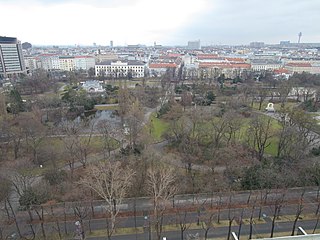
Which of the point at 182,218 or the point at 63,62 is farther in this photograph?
the point at 63,62

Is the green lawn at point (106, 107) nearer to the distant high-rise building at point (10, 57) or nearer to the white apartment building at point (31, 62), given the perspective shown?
the distant high-rise building at point (10, 57)

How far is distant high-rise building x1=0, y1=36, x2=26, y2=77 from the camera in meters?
77.2

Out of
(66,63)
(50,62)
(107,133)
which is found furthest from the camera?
(66,63)

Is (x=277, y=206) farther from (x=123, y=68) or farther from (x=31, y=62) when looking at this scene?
(x=31, y=62)

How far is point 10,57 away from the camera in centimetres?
7969

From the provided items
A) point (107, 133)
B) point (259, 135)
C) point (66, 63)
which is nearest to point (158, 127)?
point (107, 133)

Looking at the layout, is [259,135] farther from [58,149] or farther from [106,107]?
[106,107]

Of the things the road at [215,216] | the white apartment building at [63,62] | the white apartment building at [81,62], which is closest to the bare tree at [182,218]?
the road at [215,216]

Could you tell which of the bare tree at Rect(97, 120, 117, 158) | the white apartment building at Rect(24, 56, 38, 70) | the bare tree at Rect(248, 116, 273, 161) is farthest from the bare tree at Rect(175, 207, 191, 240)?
the white apartment building at Rect(24, 56, 38, 70)

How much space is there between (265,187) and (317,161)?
560cm

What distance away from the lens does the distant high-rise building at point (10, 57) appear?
7719cm

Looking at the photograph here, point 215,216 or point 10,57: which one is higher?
point 10,57

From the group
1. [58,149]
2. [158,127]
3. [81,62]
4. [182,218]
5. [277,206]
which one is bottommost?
[182,218]

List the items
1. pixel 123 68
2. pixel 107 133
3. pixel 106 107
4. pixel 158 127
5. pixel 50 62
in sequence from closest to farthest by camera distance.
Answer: pixel 107 133 < pixel 158 127 < pixel 106 107 < pixel 123 68 < pixel 50 62
